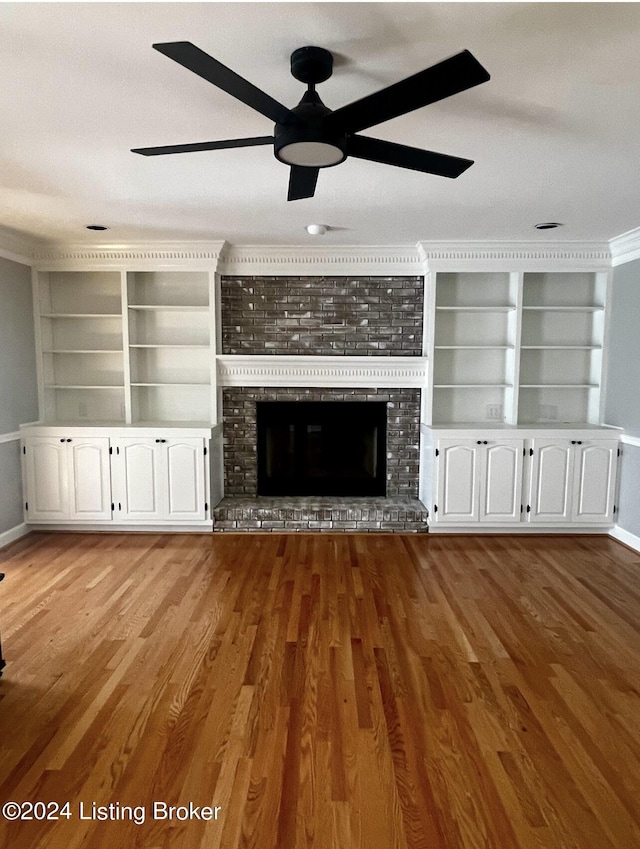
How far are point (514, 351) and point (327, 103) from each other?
3216 millimetres

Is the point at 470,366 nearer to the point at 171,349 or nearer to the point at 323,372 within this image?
the point at 323,372

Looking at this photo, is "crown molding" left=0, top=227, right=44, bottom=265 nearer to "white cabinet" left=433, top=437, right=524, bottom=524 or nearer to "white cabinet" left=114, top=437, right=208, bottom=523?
"white cabinet" left=114, top=437, right=208, bottom=523

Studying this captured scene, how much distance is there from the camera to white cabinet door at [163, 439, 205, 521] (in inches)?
175

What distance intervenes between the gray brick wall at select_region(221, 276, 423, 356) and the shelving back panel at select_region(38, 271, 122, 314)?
3.59 feet

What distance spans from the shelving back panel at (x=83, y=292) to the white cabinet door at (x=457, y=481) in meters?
3.34

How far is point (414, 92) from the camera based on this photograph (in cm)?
152

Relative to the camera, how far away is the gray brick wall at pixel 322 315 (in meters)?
4.80

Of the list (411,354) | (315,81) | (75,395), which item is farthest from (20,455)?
(315,81)

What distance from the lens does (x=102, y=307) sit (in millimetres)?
4930

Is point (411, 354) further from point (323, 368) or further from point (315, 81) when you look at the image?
point (315, 81)

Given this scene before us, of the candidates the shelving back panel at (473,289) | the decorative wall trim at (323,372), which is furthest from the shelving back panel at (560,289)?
the decorative wall trim at (323,372)

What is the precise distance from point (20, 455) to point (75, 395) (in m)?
0.81

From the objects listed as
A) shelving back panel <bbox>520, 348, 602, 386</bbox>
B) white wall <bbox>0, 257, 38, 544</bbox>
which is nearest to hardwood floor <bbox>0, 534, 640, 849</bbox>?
white wall <bbox>0, 257, 38, 544</bbox>

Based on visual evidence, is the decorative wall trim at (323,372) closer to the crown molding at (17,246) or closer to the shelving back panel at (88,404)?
the shelving back panel at (88,404)
